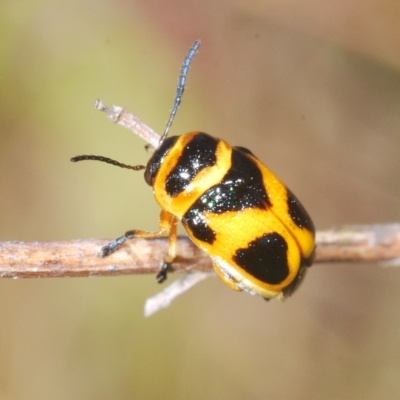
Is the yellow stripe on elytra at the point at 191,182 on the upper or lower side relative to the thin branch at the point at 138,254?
upper

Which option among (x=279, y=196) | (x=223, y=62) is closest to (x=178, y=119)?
(x=223, y=62)

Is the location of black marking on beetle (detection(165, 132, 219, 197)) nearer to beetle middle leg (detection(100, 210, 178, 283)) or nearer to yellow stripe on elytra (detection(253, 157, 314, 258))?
beetle middle leg (detection(100, 210, 178, 283))

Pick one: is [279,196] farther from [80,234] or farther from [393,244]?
[80,234]

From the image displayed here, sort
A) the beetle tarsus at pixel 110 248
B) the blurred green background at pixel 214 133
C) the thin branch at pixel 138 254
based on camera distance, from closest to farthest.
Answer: the thin branch at pixel 138 254, the beetle tarsus at pixel 110 248, the blurred green background at pixel 214 133

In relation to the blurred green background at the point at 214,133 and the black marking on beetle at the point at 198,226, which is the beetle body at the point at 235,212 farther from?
the blurred green background at the point at 214,133

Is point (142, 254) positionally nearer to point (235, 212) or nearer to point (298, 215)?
point (235, 212)

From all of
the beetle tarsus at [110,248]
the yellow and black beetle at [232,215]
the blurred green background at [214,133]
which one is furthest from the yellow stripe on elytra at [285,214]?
the blurred green background at [214,133]

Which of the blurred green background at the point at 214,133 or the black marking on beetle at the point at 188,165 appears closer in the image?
the black marking on beetle at the point at 188,165

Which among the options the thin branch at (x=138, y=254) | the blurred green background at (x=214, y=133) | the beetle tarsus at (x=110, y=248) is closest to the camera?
the thin branch at (x=138, y=254)

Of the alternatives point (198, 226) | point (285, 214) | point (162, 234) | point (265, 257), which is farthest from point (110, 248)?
point (285, 214)
